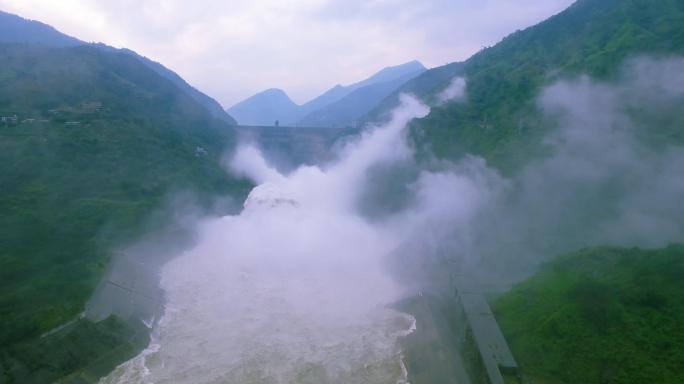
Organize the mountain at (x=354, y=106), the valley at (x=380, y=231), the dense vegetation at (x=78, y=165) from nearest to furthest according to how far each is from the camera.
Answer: the valley at (x=380, y=231) → the dense vegetation at (x=78, y=165) → the mountain at (x=354, y=106)

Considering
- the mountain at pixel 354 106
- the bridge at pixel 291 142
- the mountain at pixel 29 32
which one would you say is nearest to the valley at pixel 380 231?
the bridge at pixel 291 142

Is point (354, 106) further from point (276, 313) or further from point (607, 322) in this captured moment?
point (607, 322)

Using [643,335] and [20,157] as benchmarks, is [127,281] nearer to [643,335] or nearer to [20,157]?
[20,157]

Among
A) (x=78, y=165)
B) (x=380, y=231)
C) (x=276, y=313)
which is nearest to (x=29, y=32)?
(x=78, y=165)

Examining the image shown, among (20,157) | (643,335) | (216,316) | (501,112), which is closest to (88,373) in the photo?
(216,316)

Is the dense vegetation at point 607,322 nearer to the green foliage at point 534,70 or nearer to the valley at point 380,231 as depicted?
the valley at point 380,231

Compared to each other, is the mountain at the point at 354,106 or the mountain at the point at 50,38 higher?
the mountain at the point at 50,38
